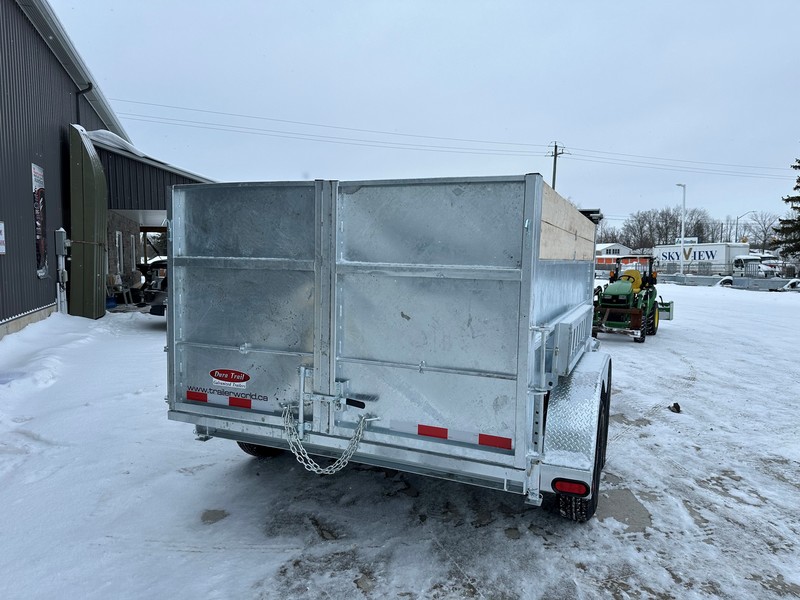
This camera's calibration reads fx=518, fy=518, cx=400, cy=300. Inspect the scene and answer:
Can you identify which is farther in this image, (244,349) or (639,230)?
(639,230)

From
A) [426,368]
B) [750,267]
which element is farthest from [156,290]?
[750,267]

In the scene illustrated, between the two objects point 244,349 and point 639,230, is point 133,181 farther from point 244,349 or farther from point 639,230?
point 639,230

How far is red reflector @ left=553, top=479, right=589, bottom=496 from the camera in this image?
9.46ft

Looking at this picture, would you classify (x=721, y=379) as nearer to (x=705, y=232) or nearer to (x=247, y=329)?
(x=247, y=329)

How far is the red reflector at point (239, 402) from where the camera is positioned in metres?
3.40

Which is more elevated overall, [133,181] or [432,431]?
[133,181]

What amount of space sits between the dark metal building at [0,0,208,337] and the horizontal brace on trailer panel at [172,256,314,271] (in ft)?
20.5

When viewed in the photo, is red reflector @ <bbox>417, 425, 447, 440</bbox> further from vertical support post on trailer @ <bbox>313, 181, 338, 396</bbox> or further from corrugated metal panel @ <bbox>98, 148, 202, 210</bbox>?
corrugated metal panel @ <bbox>98, 148, 202, 210</bbox>

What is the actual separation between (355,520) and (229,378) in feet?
4.31

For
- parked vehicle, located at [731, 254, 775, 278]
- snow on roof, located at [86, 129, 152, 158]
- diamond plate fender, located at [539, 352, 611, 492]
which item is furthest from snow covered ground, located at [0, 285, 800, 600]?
parked vehicle, located at [731, 254, 775, 278]

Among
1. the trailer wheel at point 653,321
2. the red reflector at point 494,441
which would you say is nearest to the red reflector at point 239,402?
the red reflector at point 494,441

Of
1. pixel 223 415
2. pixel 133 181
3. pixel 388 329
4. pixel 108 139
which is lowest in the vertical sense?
pixel 223 415

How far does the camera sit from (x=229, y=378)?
3.43 meters

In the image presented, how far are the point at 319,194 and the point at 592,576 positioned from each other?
276cm
